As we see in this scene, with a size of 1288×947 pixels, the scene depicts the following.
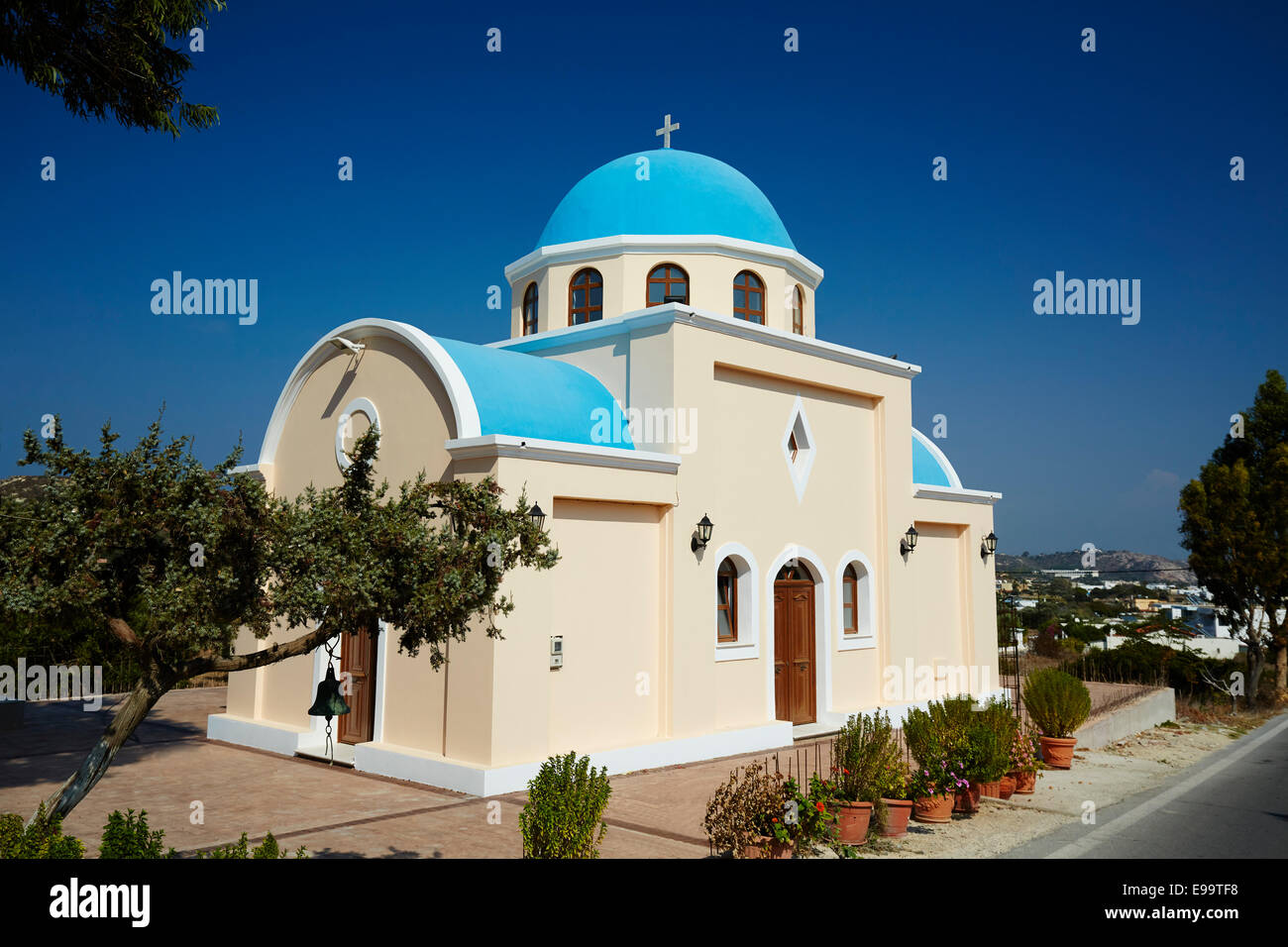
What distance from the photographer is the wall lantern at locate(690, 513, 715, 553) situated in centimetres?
1286

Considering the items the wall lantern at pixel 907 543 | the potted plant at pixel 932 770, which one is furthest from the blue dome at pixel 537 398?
the wall lantern at pixel 907 543

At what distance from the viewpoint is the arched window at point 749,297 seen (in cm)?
1622

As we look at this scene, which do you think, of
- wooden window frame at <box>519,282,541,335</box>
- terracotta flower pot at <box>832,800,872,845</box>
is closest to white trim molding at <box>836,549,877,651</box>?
terracotta flower pot at <box>832,800,872,845</box>

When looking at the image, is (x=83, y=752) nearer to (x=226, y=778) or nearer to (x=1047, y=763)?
(x=226, y=778)

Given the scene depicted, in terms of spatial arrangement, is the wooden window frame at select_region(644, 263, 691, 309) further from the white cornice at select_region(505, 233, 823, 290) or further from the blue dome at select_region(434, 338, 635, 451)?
the blue dome at select_region(434, 338, 635, 451)

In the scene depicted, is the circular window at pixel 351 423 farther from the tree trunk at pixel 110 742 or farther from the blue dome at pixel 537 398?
the tree trunk at pixel 110 742

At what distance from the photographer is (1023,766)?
1095 cm

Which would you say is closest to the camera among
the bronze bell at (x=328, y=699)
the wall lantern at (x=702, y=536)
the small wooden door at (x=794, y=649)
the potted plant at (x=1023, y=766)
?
the bronze bell at (x=328, y=699)

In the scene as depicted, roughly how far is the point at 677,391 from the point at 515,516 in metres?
7.49

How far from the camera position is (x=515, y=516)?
570 cm

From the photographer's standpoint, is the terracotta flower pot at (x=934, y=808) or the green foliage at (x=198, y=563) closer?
the green foliage at (x=198, y=563)

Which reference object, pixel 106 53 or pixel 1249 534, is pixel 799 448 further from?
pixel 1249 534

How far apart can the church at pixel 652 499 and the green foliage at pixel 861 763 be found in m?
3.43
